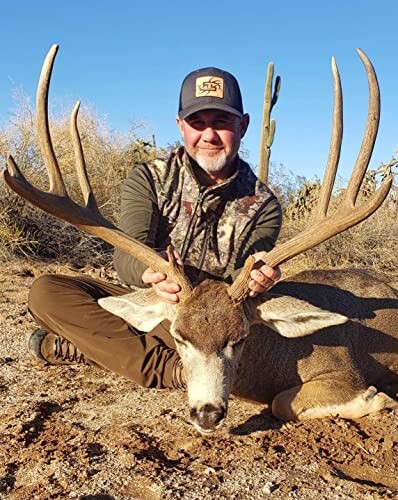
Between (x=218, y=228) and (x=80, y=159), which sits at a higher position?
(x=80, y=159)

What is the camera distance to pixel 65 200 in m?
3.97

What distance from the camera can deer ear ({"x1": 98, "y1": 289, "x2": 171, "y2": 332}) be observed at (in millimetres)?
4074

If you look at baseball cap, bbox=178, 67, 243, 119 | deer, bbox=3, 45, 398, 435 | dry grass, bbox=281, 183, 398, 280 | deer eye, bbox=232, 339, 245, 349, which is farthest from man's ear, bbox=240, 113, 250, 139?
dry grass, bbox=281, 183, 398, 280

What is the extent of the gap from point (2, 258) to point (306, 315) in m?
6.05

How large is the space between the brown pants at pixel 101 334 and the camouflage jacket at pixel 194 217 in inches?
24.8

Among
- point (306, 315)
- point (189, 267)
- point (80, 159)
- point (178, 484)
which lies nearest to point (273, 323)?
point (306, 315)

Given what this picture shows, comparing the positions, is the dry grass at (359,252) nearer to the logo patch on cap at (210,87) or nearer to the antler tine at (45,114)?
the logo patch on cap at (210,87)

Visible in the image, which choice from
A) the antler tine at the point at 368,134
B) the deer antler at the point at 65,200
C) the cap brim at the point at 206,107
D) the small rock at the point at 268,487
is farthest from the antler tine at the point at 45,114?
the small rock at the point at 268,487

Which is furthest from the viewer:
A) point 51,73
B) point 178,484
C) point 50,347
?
Result: point 50,347

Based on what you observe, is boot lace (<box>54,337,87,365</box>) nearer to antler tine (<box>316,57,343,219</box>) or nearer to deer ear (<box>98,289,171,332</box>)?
deer ear (<box>98,289,171,332</box>)

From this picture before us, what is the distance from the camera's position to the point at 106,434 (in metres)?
3.73

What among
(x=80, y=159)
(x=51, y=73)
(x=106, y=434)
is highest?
(x=51, y=73)

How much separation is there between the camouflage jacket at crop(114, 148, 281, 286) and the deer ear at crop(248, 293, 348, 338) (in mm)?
798

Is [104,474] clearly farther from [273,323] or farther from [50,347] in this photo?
[50,347]
